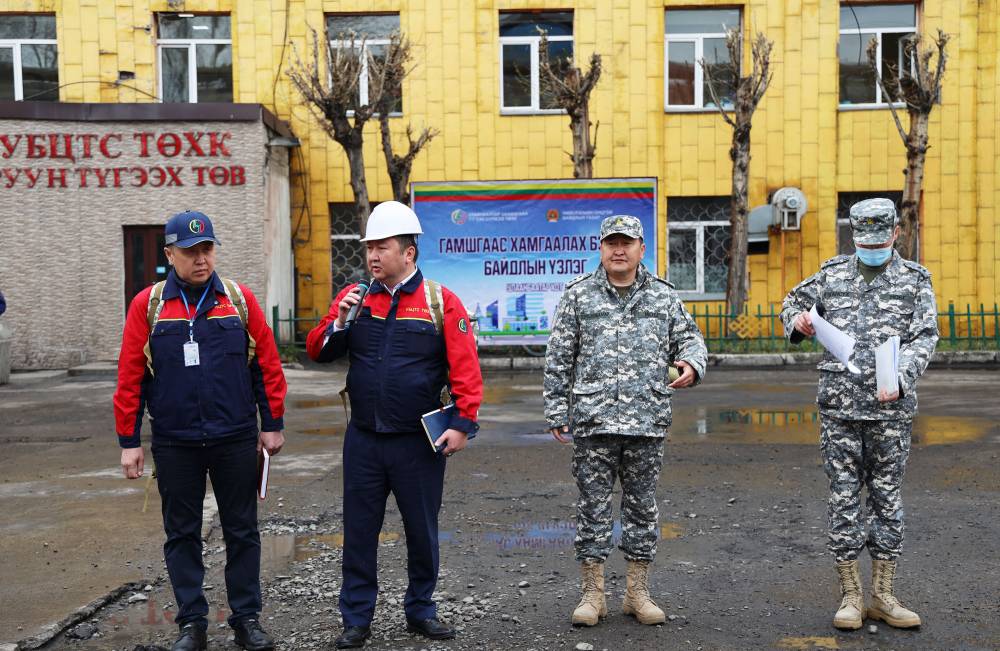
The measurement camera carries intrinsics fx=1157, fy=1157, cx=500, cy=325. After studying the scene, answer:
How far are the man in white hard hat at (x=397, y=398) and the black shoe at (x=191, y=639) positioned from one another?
2.02 feet

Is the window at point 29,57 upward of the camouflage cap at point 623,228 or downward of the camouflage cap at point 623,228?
upward

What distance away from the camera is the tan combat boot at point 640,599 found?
530 cm

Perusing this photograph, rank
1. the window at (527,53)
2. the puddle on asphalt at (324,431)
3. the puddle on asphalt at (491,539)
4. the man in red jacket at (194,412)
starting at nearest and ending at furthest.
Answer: the man in red jacket at (194,412) < the puddle on asphalt at (491,539) < the puddle on asphalt at (324,431) < the window at (527,53)

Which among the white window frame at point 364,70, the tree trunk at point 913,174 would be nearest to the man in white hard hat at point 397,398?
the white window frame at point 364,70

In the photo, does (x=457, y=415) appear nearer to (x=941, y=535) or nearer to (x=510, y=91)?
(x=941, y=535)

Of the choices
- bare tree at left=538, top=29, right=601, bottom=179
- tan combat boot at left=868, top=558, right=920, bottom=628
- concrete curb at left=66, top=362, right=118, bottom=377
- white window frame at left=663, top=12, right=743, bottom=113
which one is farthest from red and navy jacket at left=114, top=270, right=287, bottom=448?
white window frame at left=663, top=12, right=743, bottom=113

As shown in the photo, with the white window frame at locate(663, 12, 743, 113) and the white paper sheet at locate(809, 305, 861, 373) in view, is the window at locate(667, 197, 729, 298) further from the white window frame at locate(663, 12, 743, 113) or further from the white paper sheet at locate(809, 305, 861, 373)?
the white paper sheet at locate(809, 305, 861, 373)

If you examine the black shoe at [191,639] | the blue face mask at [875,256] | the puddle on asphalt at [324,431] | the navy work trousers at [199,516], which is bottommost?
the puddle on asphalt at [324,431]

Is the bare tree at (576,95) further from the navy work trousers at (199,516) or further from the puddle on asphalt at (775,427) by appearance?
the navy work trousers at (199,516)

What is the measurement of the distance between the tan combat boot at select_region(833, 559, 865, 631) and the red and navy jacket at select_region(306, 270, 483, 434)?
1820 mm

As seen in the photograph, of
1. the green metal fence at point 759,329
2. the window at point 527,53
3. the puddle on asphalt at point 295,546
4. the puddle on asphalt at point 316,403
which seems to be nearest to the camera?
the puddle on asphalt at point 295,546

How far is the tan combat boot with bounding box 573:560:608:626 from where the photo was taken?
528cm

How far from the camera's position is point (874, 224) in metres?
5.38

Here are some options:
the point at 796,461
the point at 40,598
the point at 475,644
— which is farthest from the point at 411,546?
the point at 796,461
